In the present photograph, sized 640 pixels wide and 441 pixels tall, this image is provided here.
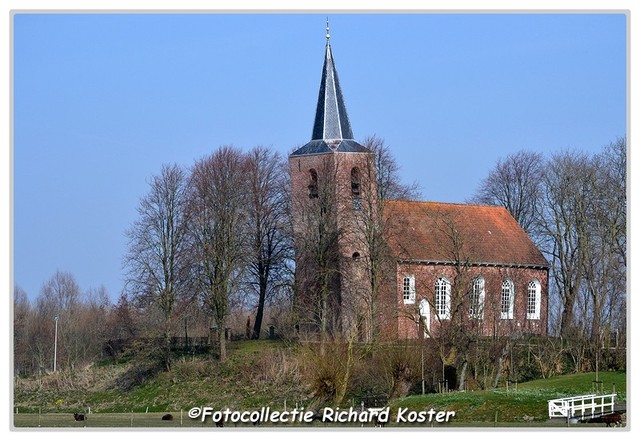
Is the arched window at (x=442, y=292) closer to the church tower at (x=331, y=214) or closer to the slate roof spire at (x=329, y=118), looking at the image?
the church tower at (x=331, y=214)

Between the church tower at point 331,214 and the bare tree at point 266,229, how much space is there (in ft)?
2.42

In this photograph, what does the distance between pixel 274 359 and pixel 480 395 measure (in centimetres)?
1206

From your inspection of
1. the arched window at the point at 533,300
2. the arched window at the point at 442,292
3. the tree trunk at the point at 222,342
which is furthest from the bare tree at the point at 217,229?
the arched window at the point at 533,300

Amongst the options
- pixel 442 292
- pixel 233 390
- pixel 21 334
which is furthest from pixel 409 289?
pixel 21 334

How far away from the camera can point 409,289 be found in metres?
58.2

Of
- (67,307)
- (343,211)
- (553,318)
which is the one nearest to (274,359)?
(343,211)

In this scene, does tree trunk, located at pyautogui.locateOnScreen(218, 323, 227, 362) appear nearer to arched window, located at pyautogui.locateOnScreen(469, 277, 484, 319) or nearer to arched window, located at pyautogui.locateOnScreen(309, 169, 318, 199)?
arched window, located at pyautogui.locateOnScreen(309, 169, 318, 199)

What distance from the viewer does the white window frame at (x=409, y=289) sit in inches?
2279

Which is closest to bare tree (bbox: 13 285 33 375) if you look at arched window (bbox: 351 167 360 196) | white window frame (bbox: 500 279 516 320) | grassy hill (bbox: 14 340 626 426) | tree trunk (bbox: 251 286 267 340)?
grassy hill (bbox: 14 340 626 426)

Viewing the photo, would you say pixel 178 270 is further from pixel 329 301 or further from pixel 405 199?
pixel 405 199

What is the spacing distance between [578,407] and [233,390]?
1758cm

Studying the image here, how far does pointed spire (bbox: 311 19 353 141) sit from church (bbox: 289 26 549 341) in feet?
0.15

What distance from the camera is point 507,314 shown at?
187ft

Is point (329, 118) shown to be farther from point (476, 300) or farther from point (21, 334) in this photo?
point (21, 334)
